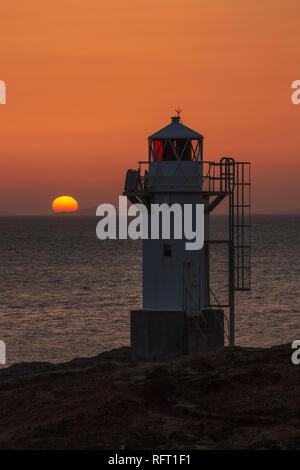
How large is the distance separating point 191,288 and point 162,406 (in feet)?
42.8

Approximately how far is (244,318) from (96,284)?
32.0m

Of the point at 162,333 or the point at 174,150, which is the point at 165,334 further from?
the point at 174,150

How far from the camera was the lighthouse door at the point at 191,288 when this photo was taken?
31.6m

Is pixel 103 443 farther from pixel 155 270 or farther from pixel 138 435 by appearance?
pixel 155 270

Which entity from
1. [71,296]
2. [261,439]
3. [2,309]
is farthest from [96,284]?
[261,439]

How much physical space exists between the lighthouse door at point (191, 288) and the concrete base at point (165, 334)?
14.3 inches

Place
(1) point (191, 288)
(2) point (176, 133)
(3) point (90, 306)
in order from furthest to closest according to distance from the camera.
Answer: (3) point (90, 306) → (2) point (176, 133) → (1) point (191, 288)

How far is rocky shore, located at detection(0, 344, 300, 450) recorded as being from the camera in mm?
16453

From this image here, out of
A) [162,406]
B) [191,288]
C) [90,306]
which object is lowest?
[90,306]

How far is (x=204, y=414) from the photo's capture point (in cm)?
1822

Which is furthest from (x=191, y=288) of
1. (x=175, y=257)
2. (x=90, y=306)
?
(x=90, y=306)

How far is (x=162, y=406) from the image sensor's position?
18984 millimetres

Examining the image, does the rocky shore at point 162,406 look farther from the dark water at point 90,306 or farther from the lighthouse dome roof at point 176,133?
the dark water at point 90,306

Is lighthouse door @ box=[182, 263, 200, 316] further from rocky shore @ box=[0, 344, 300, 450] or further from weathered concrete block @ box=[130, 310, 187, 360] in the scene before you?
rocky shore @ box=[0, 344, 300, 450]
